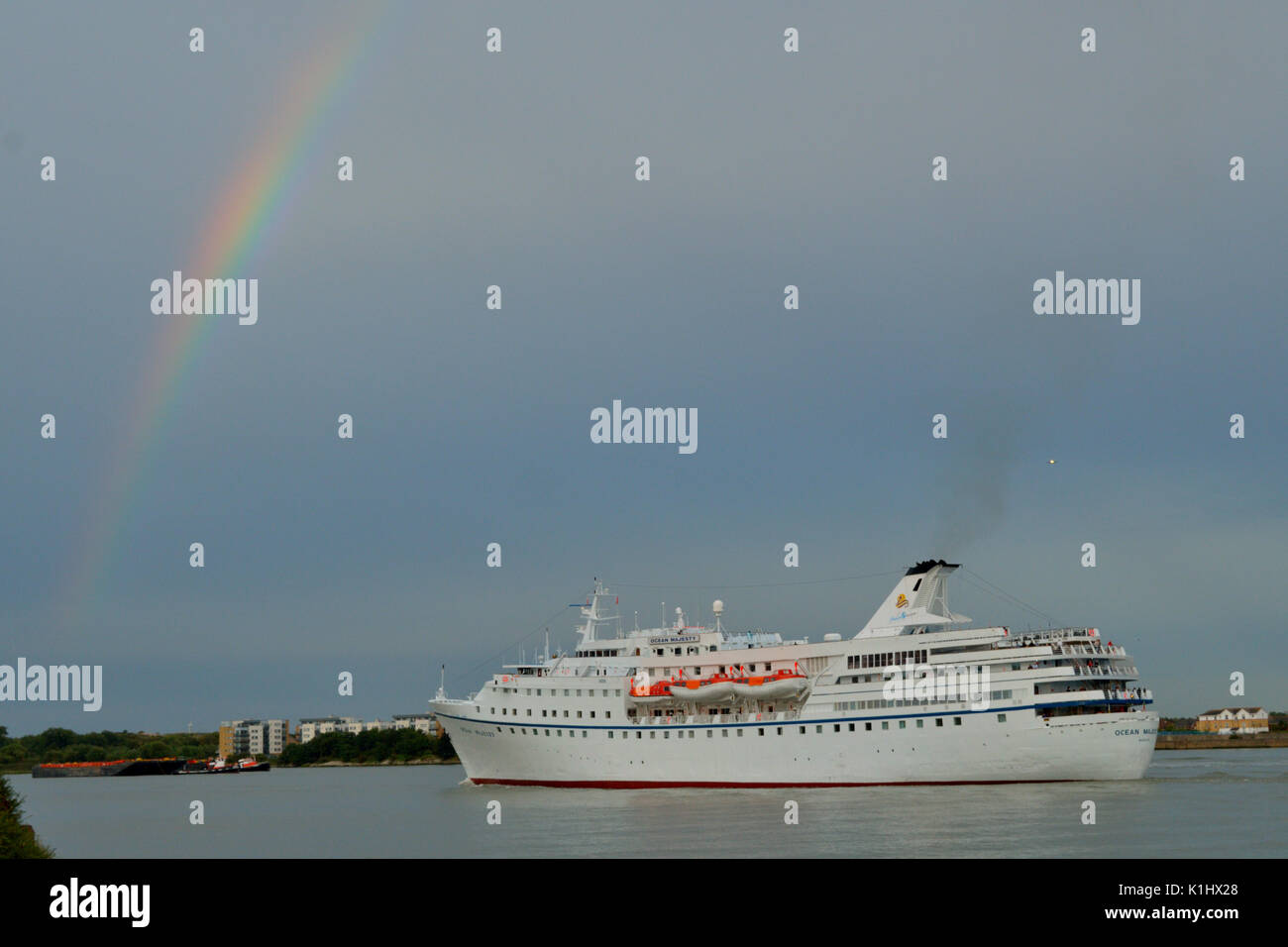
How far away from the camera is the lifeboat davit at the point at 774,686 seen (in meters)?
65.0

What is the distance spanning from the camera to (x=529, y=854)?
1522 inches

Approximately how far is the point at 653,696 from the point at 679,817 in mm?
17148

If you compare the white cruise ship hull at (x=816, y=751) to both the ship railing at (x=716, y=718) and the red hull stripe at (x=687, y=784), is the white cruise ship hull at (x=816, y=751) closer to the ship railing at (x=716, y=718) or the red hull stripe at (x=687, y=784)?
the red hull stripe at (x=687, y=784)

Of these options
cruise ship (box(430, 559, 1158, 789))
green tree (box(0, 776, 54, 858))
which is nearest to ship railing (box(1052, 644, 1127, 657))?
cruise ship (box(430, 559, 1158, 789))

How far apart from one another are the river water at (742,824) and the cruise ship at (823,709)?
133 cm

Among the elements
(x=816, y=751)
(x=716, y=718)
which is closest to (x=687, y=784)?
(x=716, y=718)

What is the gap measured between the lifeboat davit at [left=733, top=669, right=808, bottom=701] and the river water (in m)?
4.85

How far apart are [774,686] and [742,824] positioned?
60.6 feet

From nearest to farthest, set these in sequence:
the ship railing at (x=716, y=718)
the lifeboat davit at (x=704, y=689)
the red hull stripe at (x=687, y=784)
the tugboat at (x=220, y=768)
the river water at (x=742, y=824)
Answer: the river water at (x=742, y=824)
the red hull stripe at (x=687, y=784)
the ship railing at (x=716, y=718)
the lifeboat davit at (x=704, y=689)
the tugboat at (x=220, y=768)

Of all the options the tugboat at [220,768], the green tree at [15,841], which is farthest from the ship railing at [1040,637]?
the tugboat at [220,768]

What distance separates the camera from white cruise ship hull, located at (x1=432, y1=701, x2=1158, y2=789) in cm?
5859

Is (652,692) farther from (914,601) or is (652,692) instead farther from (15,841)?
(15,841)
